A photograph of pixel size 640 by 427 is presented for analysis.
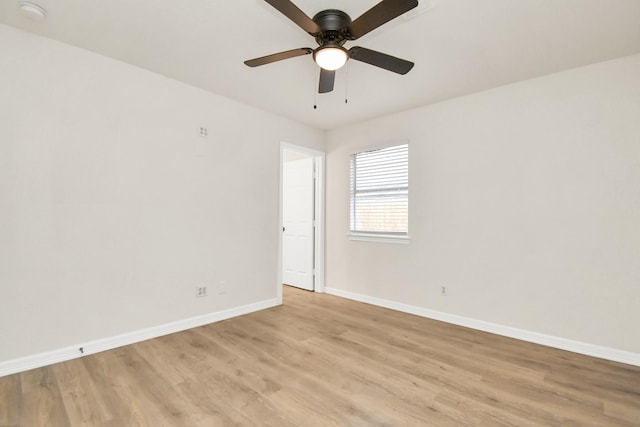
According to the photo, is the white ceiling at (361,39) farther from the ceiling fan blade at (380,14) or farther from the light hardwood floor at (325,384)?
the light hardwood floor at (325,384)

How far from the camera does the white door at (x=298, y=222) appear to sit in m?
4.79

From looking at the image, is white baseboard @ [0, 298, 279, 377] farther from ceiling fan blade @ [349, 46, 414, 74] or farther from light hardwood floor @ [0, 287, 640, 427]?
ceiling fan blade @ [349, 46, 414, 74]

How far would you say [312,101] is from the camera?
356 cm

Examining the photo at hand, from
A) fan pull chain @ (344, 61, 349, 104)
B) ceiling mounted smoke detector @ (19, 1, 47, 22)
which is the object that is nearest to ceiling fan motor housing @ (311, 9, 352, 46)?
fan pull chain @ (344, 61, 349, 104)

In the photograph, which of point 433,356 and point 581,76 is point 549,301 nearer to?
point 433,356

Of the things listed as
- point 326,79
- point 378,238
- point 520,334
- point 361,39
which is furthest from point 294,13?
point 520,334

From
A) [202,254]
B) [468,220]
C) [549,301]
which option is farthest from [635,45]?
[202,254]

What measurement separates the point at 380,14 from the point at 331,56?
416mm

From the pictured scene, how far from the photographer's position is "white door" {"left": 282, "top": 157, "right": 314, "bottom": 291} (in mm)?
4793

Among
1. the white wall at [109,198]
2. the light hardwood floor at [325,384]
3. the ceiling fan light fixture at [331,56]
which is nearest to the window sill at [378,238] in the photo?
the light hardwood floor at [325,384]

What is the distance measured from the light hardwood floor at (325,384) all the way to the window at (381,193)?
1.45 metres

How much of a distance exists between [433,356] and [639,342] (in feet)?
5.41

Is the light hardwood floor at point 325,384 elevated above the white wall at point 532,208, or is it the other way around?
the white wall at point 532,208

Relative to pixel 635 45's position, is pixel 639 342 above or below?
below
